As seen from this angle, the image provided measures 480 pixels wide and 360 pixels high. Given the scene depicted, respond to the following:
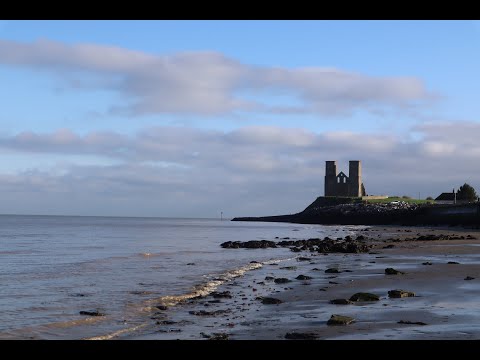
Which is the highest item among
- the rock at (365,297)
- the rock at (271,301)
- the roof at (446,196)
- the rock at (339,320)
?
the roof at (446,196)

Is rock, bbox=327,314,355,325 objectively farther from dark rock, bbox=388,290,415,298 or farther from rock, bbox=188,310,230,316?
dark rock, bbox=388,290,415,298

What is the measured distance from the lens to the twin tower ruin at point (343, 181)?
5069 inches

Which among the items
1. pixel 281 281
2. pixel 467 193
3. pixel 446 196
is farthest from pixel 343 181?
pixel 281 281

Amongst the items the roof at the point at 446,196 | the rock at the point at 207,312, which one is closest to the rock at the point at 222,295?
the rock at the point at 207,312

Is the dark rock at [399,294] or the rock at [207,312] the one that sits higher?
the dark rock at [399,294]

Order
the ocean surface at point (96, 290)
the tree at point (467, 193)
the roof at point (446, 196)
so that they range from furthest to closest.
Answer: the roof at point (446, 196)
the tree at point (467, 193)
the ocean surface at point (96, 290)

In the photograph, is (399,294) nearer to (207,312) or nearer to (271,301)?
(271,301)

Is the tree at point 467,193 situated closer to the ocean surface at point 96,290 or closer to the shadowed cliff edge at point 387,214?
the shadowed cliff edge at point 387,214

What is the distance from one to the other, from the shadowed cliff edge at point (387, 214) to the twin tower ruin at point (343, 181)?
3605 mm

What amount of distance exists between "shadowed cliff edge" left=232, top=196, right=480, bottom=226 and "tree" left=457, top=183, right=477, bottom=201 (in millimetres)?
11611

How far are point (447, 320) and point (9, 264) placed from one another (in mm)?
22642

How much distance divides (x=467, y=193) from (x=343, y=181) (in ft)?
118
